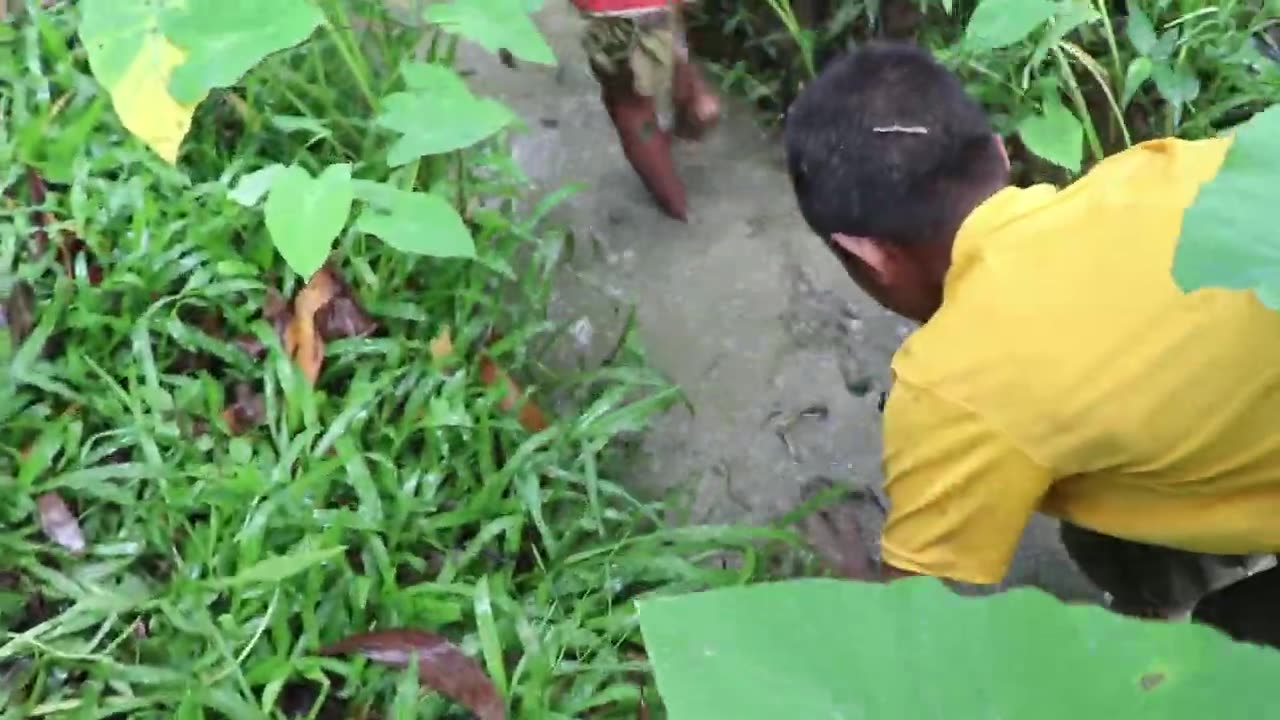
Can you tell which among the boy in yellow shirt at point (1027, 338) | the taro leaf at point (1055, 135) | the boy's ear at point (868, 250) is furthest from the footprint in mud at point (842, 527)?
the taro leaf at point (1055, 135)

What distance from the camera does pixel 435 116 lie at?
148 centimetres

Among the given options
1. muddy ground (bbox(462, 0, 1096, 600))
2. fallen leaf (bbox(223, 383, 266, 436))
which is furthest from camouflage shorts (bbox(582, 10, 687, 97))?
fallen leaf (bbox(223, 383, 266, 436))

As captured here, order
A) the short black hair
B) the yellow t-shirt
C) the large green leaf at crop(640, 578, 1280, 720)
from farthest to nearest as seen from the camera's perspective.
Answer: the short black hair, the yellow t-shirt, the large green leaf at crop(640, 578, 1280, 720)

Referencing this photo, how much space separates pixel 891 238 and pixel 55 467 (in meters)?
1.05

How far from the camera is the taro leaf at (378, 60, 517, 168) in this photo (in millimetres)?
1442

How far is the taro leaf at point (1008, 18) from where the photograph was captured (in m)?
1.79

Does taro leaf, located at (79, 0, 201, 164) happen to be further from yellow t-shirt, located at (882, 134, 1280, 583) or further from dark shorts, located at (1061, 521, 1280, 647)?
dark shorts, located at (1061, 521, 1280, 647)

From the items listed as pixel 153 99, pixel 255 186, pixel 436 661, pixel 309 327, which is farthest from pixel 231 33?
pixel 436 661

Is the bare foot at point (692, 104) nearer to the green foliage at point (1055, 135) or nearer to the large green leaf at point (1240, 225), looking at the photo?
the green foliage at point (1055, 135)

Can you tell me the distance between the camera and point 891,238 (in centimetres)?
128

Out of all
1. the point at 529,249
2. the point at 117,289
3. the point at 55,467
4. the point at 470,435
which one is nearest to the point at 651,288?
the point at 529,249

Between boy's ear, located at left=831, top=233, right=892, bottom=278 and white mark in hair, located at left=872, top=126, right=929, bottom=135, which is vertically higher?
white mark in hair, located at left=872, top=126, right=929, bottom=135

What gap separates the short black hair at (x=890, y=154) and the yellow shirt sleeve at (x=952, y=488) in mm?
198

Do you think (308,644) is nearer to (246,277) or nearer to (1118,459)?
(246,277)
